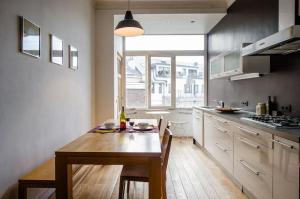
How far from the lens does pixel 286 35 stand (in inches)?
88.0

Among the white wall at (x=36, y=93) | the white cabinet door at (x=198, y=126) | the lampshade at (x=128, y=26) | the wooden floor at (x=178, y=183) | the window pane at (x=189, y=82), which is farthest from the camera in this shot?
the window pane at (x=189, y=82)

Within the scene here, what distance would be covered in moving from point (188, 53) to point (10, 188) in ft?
19.0

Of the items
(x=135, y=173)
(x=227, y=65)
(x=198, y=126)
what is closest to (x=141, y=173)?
(x=135, y=173)

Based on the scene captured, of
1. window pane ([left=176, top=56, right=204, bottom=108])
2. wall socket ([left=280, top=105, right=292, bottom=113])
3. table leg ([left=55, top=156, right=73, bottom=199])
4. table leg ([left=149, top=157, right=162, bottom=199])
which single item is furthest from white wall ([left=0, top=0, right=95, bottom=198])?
window pane ([left=176, top=56, right=204, bottom=108])

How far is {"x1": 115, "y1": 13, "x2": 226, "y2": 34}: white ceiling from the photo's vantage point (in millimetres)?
5410

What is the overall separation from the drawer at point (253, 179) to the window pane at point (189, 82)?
403 cm

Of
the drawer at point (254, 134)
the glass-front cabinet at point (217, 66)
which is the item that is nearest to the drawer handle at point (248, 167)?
the drawer at point (254, 134)

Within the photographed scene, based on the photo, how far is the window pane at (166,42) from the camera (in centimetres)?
705

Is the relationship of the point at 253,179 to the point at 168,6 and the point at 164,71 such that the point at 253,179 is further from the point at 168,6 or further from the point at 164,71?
the point at 164,71

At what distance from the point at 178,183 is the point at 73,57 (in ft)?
7.76

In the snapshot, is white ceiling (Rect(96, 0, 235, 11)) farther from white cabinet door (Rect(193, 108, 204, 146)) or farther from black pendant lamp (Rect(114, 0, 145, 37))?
white cabinet door (Rect(193, 108, 204, 146))

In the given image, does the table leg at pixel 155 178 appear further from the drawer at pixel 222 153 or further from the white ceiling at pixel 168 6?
the white ceiling at pixel 168 6

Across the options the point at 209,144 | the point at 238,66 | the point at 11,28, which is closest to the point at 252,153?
the point at 238,66

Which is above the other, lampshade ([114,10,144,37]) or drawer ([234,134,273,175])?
lampshade ([114,10,144,37])
